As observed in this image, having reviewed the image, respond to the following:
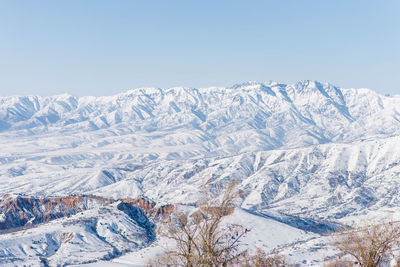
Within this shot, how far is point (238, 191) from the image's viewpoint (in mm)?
19656

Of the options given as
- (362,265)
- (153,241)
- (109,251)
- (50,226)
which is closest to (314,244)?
(153,241)

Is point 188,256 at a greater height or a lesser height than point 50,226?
greater

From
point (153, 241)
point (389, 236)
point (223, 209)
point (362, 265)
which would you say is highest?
point (223, 209)

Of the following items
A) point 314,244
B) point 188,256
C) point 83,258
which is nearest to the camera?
point 188,256

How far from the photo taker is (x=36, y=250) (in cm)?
17088

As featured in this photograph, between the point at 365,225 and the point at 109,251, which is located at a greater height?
the point at 365,225

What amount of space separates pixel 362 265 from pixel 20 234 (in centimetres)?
19046

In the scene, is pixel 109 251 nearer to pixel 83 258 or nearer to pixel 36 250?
pixel 83 258

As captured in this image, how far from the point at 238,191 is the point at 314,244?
170m

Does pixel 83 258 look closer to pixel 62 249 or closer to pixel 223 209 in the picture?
pixel 62 249

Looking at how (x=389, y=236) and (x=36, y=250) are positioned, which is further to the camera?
(x=36, y=250)

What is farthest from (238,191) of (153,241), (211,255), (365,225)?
(153,241)

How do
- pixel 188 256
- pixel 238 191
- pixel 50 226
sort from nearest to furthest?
1. pixel 238 191
2. pixel 188 256
3. pixel 50 226

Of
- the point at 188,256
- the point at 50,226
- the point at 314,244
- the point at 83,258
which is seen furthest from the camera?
the point at 50,226
